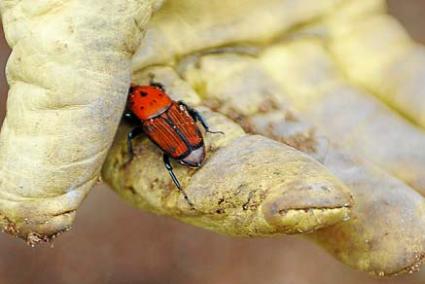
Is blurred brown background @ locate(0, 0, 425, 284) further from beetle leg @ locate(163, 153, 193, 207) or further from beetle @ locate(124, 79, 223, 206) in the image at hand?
beetle leg @ locate(163, 153, 193, 207)

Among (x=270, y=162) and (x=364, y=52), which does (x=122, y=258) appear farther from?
(x=270, y=162)

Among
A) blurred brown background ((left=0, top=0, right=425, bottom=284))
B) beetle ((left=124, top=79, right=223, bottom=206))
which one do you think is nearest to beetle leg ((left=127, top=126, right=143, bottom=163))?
beetle ((left=124, top=79, right=223, bottom=206))

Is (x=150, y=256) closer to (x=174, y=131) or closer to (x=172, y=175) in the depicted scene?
(x=174, y=131)

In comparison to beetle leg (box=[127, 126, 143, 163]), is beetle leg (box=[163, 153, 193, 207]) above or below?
above

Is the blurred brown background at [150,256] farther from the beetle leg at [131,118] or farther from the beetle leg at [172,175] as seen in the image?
the beetle leg at [172,175]

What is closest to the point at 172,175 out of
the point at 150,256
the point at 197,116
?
the point at 197,116

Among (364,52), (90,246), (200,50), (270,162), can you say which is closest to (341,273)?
(90,246)

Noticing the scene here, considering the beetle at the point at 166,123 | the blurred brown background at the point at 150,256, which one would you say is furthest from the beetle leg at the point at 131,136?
the blurred brown background at the point at 150,256
